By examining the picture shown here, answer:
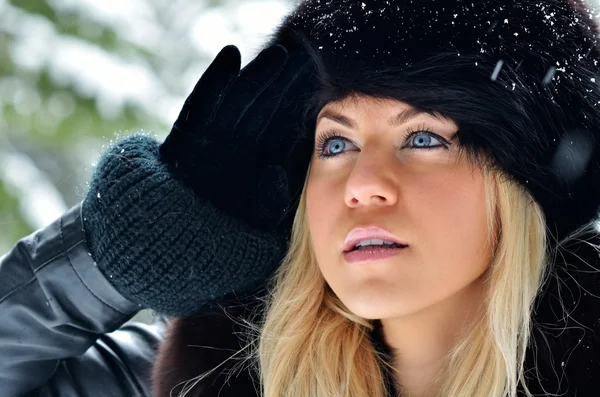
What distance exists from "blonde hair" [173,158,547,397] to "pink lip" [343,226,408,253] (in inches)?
6.9

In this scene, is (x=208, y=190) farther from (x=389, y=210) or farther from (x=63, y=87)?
(x=63, y=87)

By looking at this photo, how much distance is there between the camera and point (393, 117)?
1.46m

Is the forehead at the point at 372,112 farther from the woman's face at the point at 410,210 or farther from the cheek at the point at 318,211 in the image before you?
the cheek at the point at 318,211

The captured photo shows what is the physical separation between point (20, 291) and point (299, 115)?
0.66 meters

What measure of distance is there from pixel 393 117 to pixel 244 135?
13.4 inches

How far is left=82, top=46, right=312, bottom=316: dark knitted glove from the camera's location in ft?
5.35

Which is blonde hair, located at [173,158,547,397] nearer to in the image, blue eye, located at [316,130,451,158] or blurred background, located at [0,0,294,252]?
blue eye, located at [316,130,451,158]

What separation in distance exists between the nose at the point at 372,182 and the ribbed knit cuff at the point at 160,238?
286mm

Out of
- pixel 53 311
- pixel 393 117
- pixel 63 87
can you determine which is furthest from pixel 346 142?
pixel 63 87

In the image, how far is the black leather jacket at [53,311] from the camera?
68.4 inches

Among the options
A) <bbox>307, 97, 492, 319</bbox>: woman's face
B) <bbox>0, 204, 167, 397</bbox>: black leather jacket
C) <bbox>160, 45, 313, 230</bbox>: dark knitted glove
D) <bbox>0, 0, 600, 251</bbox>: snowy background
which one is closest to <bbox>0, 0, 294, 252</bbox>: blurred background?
<bbox>0, 0, 600, 251</bbox>: snowy background

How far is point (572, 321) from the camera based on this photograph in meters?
1.45

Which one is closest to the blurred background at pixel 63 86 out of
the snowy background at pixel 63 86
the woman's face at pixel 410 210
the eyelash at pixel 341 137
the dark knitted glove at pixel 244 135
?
the snowy background at pixel 63 86

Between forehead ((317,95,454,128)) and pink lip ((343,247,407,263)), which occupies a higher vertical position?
forehead ((317,95,454,128))
